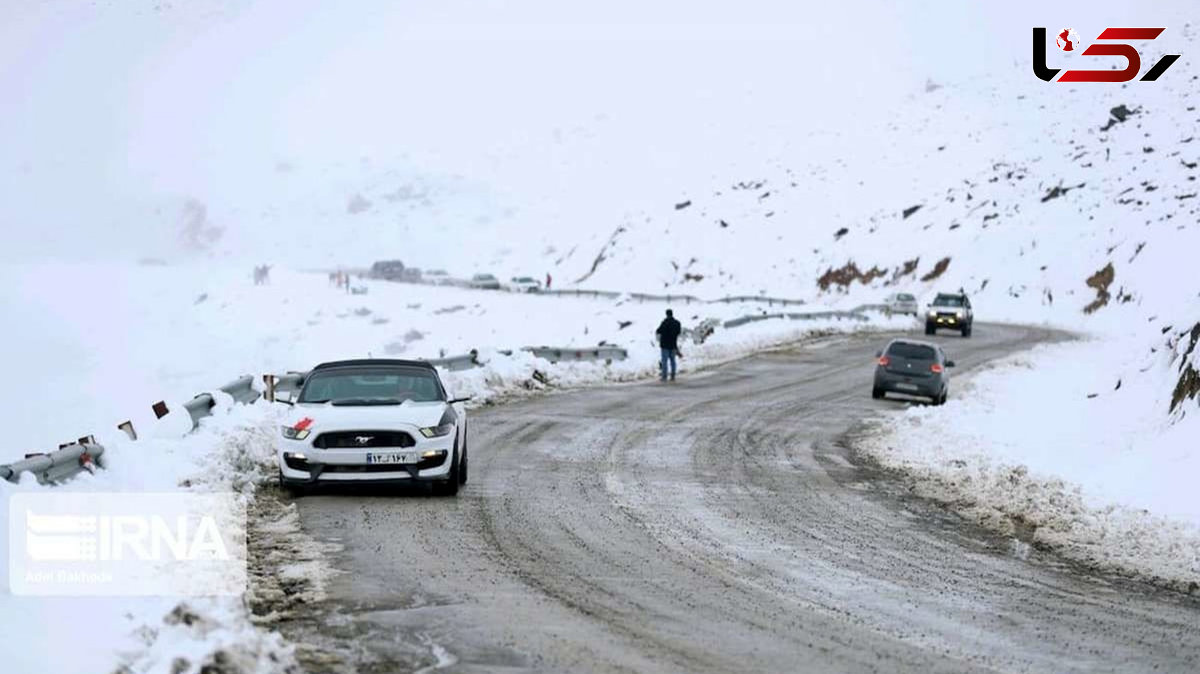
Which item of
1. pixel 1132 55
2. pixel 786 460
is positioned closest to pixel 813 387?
pixel 786 460

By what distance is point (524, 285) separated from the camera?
82000 mm

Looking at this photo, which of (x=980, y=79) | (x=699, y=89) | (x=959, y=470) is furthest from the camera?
(x=699, y=89)

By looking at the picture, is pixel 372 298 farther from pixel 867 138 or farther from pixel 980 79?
pixel 980 79

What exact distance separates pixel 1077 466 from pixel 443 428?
9035 millimetres

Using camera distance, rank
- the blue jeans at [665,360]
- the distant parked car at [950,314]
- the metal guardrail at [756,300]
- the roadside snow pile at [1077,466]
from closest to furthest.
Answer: the roadside snow pile at [1077,466] < the blue jeans at [665,360] < the distant parked car at [950,314] < the metal guardrail at [756,300]

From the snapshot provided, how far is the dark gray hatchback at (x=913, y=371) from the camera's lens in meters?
29.7

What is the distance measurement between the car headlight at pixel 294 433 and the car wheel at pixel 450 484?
150 centimetres

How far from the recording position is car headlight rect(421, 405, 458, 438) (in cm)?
1471

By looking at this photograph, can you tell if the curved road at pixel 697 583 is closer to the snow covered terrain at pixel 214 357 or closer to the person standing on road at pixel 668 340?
the snow covered terrain at pixel 214 357

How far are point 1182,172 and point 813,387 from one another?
52732 mm

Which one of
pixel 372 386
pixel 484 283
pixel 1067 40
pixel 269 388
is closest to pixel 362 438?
pixel 372 386

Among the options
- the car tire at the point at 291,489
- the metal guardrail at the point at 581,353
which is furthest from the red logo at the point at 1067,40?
the car tire at the point at 291,489

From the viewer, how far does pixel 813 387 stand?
32406mm

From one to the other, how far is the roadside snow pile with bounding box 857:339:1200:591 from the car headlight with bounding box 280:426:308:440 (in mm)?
7322
